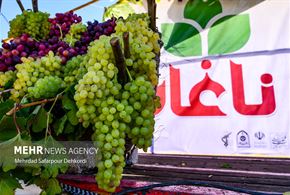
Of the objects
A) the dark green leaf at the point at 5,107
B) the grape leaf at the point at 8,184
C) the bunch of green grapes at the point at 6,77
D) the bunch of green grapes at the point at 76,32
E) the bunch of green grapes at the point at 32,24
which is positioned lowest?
the grape leaf at the point at 8,184

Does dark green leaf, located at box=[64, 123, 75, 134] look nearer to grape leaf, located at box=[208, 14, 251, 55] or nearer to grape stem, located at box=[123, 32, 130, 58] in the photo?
grape stem, located at box=[123, 32, 130, 58]

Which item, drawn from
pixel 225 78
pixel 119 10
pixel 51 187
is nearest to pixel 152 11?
pixel 51 187

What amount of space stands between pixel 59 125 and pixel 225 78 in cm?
246

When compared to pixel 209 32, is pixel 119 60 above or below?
below

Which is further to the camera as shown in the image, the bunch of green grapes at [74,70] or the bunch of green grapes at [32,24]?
the bunch of green grapes at [32,24]

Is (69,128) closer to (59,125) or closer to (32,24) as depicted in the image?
(59,125)

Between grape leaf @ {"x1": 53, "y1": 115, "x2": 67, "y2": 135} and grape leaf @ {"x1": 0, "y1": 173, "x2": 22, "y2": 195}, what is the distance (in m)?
0.14

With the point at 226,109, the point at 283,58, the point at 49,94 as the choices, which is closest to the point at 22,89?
the point at 49,94

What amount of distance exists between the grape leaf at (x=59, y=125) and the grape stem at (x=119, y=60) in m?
0.16

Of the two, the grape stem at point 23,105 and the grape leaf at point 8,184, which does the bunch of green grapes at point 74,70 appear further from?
the grape leaf at point 8,184

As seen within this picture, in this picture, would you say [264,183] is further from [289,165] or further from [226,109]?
[226,109]

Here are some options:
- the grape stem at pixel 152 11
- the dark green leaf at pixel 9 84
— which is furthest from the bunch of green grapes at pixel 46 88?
the grape stem at pixel 152 11

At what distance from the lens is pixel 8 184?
666mm

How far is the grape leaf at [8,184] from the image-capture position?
2.14 feet
